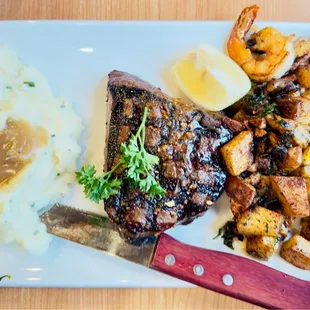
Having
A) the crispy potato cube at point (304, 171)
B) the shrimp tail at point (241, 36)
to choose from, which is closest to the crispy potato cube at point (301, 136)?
the crispy potato cube at point (304, 171)

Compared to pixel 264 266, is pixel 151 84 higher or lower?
higher

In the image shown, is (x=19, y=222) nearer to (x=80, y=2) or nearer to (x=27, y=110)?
(x=27, y=110)

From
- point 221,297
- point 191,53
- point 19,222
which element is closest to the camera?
point 19,222

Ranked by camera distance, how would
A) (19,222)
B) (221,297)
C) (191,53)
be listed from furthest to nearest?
(221,297)
(191,53)
(19,222)

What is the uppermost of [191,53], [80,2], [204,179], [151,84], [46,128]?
[80,2]

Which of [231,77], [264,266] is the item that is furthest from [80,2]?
[264,266]

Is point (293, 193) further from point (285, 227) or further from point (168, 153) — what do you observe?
point (168, 153)

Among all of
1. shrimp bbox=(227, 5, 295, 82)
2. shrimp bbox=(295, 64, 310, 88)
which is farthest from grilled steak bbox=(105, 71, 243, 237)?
shrimp bbox=(295, 64, 310, 88)

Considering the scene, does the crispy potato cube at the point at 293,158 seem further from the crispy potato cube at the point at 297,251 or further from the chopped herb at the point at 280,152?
the crispy potato cube at the point at 297,251
